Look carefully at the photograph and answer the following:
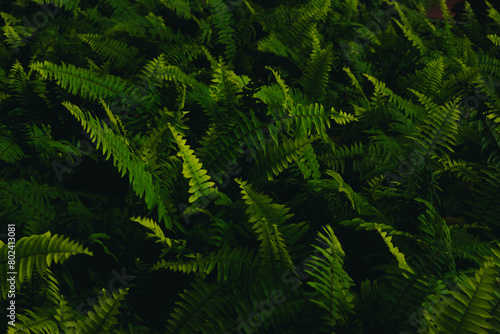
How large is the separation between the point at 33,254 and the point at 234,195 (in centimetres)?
106

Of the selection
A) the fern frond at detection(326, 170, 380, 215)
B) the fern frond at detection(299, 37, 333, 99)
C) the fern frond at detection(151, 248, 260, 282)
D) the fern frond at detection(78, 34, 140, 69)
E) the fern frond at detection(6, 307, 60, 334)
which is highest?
the fern frond at detection(78, 34, 140, 69)

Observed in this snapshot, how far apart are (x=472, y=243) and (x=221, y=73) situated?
5.48ft

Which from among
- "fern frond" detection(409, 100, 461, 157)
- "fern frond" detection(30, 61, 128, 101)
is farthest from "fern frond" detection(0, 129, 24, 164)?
"fern frond" detection(409, 100, 461, 157)

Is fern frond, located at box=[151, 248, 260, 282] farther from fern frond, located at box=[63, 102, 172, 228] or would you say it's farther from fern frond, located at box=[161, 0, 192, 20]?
fern frond, located at box=[161, 0, 192, 20]

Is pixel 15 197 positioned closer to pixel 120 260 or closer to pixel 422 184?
pixel 120 260

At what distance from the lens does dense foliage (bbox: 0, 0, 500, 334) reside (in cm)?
150

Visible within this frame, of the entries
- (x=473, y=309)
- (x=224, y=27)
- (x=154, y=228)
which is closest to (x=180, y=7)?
(x=224, y=27)

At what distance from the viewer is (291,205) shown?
211 cm

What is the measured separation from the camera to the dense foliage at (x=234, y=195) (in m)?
1.50

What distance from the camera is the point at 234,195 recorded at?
218 cm

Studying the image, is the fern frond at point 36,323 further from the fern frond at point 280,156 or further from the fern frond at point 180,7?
the fern frond at point 180,7

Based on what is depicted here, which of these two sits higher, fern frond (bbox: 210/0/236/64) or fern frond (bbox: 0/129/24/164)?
fern frond (bbox: 210/0/236/64)

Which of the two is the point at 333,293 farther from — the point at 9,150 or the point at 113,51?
the point at 113,51

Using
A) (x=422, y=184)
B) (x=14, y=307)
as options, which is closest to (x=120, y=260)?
(x=14, y=307)
